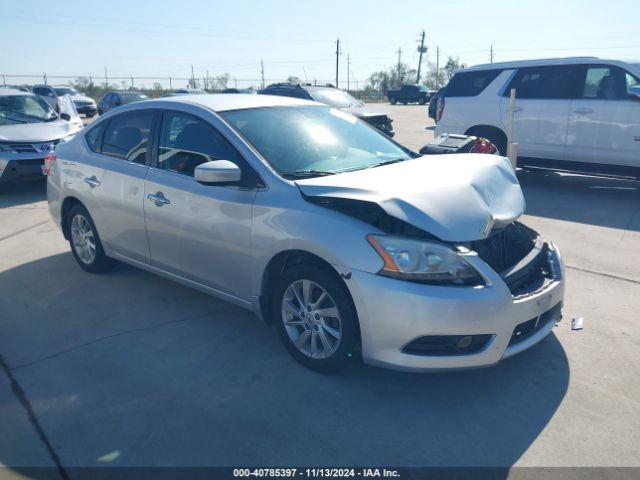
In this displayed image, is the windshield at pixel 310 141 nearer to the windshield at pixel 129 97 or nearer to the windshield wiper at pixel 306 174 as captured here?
the windshield wiper at pixel 306 174

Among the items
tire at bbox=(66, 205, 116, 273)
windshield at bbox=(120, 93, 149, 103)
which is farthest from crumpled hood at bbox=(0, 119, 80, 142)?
windshield at bbox=(120, 93, 149, 103)

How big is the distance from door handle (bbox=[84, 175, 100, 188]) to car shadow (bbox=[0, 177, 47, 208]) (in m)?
4.46

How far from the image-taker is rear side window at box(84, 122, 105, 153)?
4961 mm

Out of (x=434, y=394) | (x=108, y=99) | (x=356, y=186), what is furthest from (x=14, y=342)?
(x=108, y=99)

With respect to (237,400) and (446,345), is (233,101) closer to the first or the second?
(237,400)

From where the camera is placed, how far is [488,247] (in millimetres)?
3285

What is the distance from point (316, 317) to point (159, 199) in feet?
5.43

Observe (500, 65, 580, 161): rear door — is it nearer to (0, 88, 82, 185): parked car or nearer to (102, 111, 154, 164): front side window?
(102, 111, 154, 164): front side window

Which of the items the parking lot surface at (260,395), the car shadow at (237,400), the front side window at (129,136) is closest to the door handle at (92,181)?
the front side window at (129,136)

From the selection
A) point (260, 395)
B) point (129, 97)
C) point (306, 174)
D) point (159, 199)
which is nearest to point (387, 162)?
point (306, 174)

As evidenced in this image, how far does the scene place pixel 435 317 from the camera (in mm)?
2846

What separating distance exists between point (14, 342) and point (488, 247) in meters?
3.42

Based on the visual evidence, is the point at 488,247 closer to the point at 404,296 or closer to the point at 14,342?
the point at 404,296

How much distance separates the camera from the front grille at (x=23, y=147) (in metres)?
8.87
